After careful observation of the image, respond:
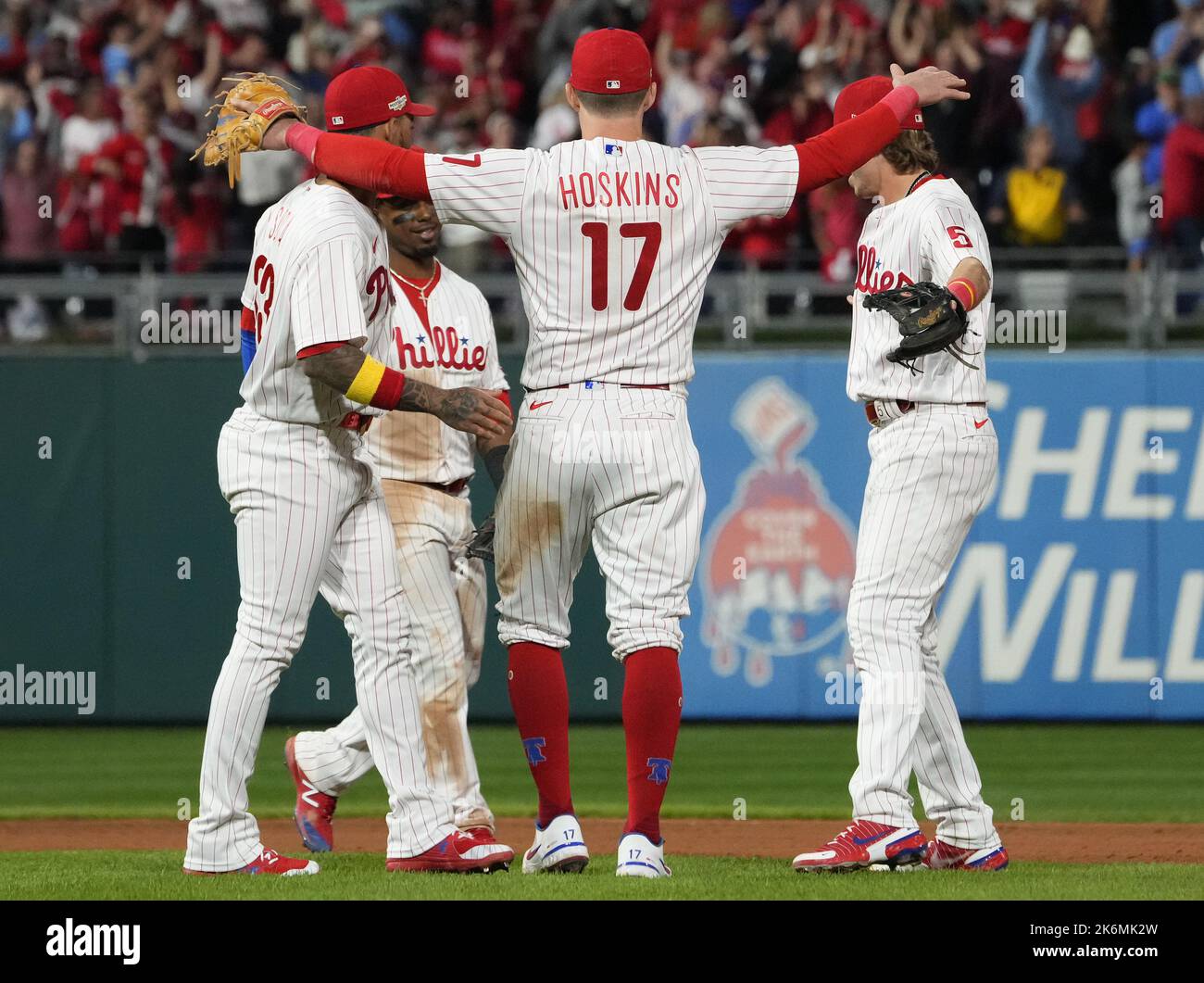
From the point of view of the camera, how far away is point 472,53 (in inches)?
533

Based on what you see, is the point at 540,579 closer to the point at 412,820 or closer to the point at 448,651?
the point at 412,820

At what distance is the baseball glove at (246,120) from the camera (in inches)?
203

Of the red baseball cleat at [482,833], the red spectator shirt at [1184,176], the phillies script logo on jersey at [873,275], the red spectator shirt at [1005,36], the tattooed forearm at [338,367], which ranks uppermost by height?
the red spectator shirt at [1005,36]

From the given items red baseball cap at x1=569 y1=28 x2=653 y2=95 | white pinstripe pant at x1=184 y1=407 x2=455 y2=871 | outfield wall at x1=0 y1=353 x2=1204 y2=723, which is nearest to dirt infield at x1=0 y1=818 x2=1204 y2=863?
white pinstripe pant at x1=184 y1=407 x2=455 y2=871

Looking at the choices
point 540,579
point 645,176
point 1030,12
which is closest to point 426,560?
point 540,579

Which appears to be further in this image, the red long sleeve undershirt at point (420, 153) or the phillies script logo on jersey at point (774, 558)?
the phillies script logo on jersey at point (774, 558)

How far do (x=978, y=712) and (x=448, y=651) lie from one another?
482cm

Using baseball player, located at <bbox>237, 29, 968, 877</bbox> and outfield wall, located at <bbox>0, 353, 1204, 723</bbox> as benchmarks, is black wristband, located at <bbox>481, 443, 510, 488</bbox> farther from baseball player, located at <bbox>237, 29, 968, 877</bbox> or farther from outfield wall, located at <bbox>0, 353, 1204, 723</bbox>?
outfield wall, located at <bbox>0, 353, 1204, 723</bbox>

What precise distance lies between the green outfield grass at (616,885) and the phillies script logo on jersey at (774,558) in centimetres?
461

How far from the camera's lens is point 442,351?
615cm

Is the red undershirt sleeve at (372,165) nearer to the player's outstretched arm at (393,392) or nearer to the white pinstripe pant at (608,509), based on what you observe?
the player's outstretched arm at (393,392)

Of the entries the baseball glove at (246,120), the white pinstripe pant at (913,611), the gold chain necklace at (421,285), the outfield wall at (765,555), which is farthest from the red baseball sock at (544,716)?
the outfield wall at (765,555)

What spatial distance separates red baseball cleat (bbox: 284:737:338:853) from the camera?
5.95 m

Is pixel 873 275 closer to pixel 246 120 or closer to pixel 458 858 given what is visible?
pixel 246 120
